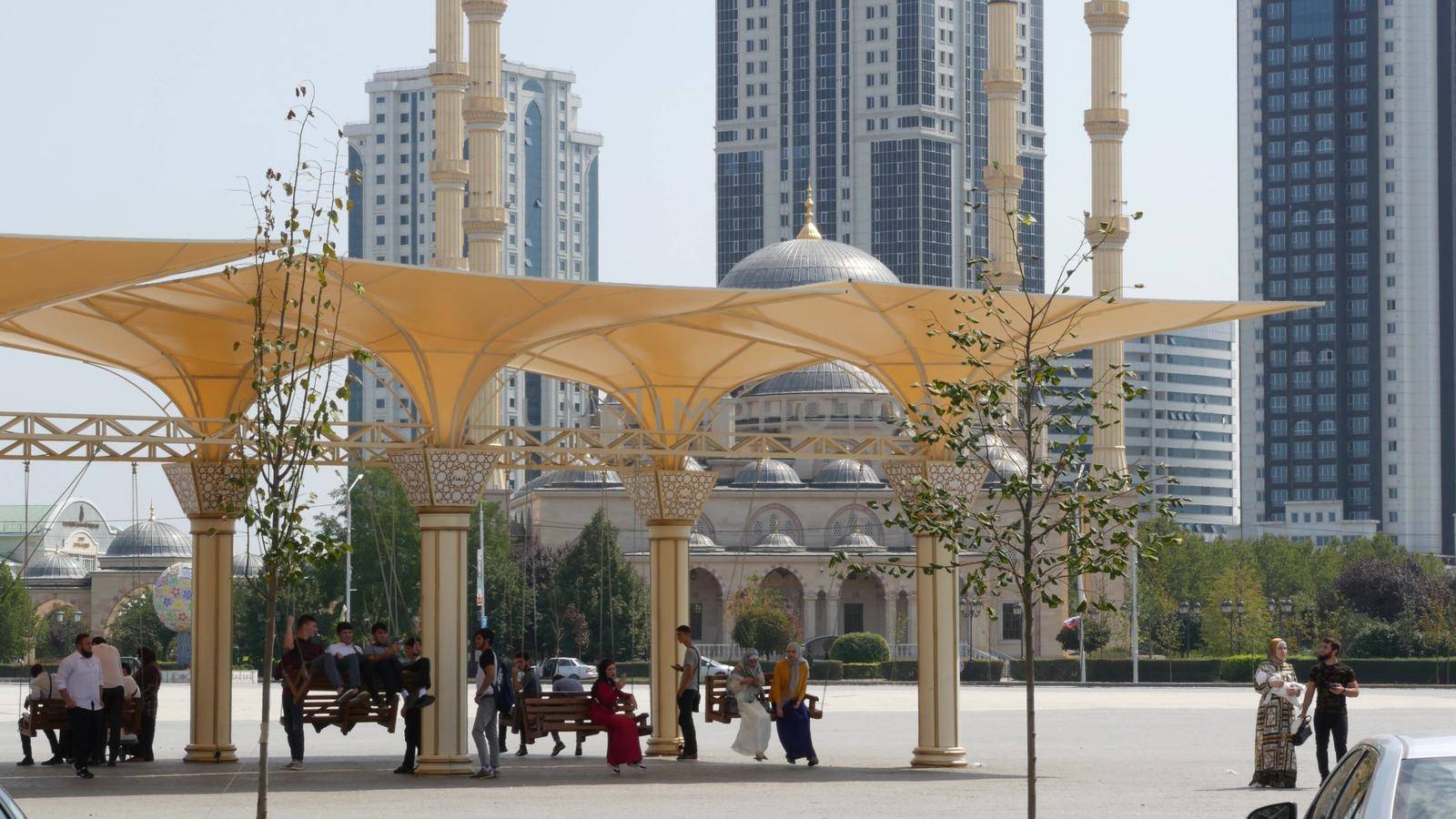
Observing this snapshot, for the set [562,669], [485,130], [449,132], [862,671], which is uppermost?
[449,132]

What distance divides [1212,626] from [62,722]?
50.8 meters

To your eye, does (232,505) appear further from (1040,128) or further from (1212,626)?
(1040,128)

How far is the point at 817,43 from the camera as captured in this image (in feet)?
389

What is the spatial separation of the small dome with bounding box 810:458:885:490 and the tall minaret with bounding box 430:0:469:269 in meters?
42.1

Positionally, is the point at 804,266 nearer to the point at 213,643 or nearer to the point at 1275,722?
the point at 213,643

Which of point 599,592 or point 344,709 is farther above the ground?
point 344,709

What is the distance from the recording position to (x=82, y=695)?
698 inches

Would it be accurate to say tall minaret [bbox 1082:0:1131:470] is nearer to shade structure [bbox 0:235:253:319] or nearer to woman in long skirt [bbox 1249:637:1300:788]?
woman in long skirt [bbox 1249:637:1300:788]

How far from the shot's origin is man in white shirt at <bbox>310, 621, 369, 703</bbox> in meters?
17.9

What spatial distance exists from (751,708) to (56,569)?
87155 mm

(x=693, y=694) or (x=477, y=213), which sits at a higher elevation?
(x=477, y=213)

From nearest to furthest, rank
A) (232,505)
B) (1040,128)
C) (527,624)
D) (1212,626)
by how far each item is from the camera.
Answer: (232,505) → (1212,626) → (527,624) → (1040,128)

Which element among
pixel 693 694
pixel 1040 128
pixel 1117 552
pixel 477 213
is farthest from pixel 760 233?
pixel 1117 552

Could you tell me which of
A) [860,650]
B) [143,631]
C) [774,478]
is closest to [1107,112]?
[860,650]
